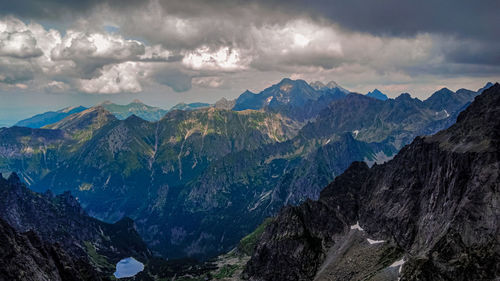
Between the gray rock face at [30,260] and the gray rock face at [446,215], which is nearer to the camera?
the gray rock face at [446,215]

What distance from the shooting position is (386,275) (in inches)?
6033

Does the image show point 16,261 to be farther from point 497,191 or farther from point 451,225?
point 497,191

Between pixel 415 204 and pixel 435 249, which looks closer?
pixel 435 249

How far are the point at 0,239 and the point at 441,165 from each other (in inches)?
7251

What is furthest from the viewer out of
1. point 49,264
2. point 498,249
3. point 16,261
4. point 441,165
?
point 441,165

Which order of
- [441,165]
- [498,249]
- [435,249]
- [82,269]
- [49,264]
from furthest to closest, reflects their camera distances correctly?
1. [82,269]
2. [441,165]
3. [49,264]
4. [435,249]
5. [498,249]

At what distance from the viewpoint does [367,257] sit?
179250 millimetres

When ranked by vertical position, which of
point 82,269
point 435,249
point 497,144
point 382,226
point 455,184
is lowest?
point 82,269

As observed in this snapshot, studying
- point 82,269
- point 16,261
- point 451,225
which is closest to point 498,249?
point 451,225

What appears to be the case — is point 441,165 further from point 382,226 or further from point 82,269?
point 82,269

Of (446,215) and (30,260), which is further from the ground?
(446,215)

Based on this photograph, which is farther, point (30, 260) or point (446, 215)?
point (446, 215)

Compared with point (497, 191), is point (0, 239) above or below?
below

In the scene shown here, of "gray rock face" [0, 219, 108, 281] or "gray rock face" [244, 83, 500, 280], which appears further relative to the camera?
"gray rock face" [0, 219, 108, 281]
